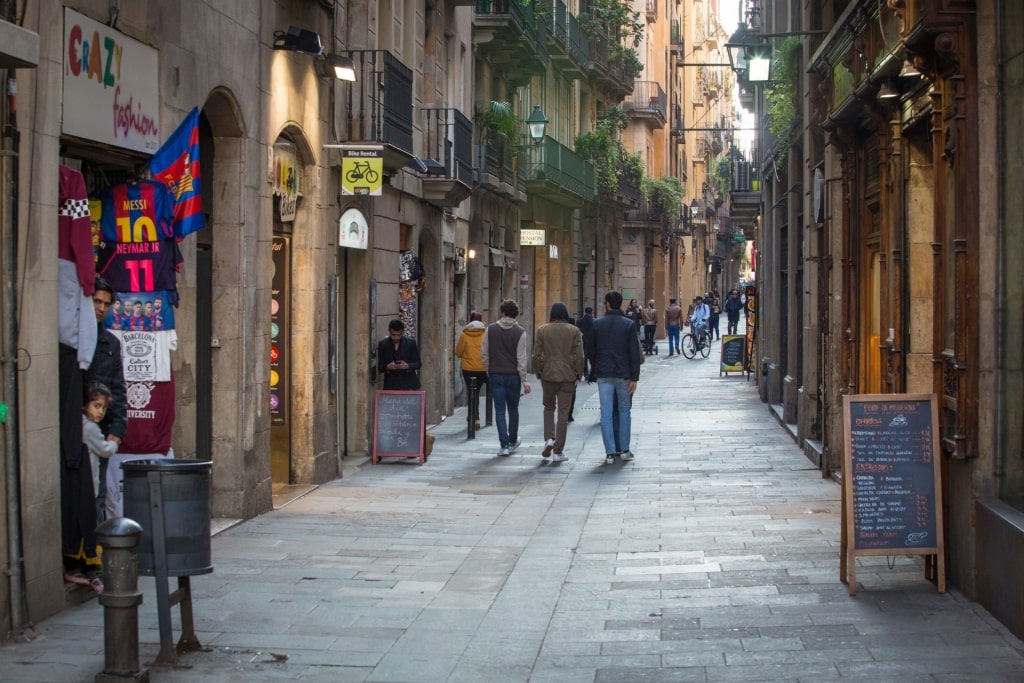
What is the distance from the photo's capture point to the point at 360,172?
51.1ft

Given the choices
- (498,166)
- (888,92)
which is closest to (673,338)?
(498,166)

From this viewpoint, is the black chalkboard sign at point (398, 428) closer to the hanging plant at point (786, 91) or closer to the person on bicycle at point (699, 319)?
the hanging plant at point (786, 91)

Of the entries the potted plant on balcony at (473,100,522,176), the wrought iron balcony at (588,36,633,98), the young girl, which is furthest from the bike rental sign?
the wrought iron balcony at (588,36,633,98)

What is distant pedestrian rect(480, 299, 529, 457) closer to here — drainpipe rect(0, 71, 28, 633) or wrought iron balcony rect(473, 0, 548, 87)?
drainpipe rect(0, 71, 28, 633)

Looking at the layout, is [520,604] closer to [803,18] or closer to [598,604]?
[598,604]

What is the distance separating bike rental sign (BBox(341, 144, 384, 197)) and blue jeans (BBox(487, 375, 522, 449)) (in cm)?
332

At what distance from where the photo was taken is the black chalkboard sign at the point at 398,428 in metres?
16.9

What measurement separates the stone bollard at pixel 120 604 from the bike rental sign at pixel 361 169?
8.99 metres

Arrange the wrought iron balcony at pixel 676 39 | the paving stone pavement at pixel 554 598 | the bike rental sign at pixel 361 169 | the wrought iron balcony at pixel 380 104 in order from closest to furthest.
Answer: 1. the paving stone pavement at pixel 554 598
2. the bike rental sign at pixel 361 169
3. the wrought iron balcony at pixel 380 104
4. the wrought iron balcony at pixel 676 39

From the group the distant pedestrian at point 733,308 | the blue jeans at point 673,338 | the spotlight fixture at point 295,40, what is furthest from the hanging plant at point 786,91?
the blue jeans at point 673,338

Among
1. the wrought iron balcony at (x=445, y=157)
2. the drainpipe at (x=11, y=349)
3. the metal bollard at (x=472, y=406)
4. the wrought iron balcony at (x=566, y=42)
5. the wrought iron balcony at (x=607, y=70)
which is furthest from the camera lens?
the wrought iron balcony at (x=607, y=70)

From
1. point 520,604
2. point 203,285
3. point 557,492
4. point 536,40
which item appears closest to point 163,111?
point 203,285

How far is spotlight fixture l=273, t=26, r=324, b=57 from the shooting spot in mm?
13453

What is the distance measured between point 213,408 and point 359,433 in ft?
19.5
